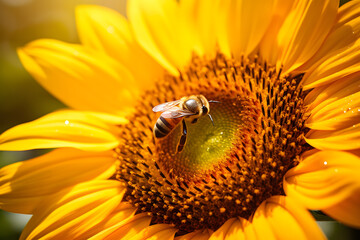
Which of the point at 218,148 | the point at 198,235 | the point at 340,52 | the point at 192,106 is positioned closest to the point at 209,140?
the point at 218,148

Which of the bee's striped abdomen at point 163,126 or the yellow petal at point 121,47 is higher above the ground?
the yellow petal at point 121,47

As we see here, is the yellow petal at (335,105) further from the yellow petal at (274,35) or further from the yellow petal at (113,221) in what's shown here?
the yellow petal at (113,221)

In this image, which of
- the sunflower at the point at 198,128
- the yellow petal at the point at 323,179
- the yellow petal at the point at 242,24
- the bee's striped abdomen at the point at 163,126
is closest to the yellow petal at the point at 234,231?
the sunflower at the point at 198,128

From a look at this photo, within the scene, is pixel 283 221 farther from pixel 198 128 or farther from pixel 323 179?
pixel 198 128

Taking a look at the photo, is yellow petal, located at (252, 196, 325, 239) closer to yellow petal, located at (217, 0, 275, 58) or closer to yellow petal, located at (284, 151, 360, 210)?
yellow petal, located at (284, 151, 360, 210)

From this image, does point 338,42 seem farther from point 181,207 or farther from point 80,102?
point 80,102
